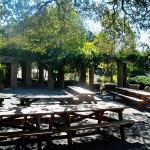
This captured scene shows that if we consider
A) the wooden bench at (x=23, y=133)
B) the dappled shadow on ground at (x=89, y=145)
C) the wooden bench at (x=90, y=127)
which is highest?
the wooden bench at (x=90, y=127)

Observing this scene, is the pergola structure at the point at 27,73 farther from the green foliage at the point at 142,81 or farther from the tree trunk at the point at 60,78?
the green foliage at the point at 142,81

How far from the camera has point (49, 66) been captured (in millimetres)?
25391

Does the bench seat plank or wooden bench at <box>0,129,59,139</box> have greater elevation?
the bench seat plank

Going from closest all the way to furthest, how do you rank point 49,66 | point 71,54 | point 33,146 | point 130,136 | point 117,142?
1. point 33,146
2. point 117,142
3. point 130,136
4. point 71,54
5. point 49,66

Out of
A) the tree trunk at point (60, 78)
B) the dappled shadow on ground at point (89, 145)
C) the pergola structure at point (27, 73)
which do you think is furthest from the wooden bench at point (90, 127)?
the tree trunk at point (60, 78)

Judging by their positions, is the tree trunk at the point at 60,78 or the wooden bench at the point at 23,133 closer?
the wooden bench at the point at 23,133

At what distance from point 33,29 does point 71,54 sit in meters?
10.1

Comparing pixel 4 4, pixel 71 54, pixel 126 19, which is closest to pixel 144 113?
pixel 126 19

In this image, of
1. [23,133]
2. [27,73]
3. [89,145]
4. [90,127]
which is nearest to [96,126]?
[90,127]

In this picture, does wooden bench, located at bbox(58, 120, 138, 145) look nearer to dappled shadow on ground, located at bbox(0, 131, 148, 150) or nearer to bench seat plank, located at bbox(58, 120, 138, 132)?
bench seat plank, located at bbox(58, 120, 138, 132)

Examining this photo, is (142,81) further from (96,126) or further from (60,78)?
(96,126)

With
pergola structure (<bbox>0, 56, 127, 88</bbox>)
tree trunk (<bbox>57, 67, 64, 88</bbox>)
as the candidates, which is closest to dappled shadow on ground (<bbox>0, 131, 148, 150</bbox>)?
pergola structure (<bbox>0, 56, 127, 88</bbox>)

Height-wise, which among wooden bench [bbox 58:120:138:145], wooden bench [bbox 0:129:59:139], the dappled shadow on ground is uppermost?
wooden bench [bbox 58:120:138:145]

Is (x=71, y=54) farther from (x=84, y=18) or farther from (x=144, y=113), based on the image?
(x=144, y=113)
